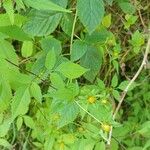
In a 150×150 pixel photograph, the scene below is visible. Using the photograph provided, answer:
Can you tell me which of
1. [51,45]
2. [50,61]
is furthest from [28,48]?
[50,61]

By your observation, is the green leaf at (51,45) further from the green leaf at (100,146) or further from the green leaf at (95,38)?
the green leaf at (100,146)

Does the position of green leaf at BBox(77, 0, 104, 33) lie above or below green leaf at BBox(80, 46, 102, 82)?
above

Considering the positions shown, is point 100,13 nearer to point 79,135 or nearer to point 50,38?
point 50,38

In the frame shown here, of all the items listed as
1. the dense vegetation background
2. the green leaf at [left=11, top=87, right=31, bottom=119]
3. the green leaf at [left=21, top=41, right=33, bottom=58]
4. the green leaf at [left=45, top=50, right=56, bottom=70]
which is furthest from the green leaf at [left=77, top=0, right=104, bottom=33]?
the green leaf at [left=21, top=41, right=33, bottom=58]

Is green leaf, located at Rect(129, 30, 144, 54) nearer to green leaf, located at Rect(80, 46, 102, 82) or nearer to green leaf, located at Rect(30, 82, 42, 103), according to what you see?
green leaf, located at Rect(80, 46, 102, 82)

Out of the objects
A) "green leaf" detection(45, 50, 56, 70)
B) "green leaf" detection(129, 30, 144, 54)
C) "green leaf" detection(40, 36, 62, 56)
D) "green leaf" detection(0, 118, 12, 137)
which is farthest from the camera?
"green leaf" detection(129, 30, 144, 54)

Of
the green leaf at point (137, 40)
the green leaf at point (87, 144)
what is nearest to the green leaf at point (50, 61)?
the green leaf at point (87, 144)

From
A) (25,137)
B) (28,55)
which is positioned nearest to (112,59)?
(28,55)
